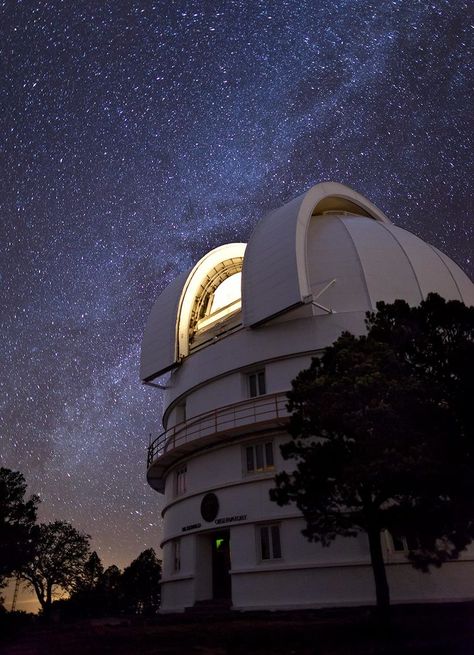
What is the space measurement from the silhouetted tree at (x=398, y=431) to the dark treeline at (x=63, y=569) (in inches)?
877

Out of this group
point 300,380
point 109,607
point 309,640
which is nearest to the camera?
point 309,640

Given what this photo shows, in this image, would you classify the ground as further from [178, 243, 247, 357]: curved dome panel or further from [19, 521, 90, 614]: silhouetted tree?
[19, 521, 90, 614]: silhouetted tree

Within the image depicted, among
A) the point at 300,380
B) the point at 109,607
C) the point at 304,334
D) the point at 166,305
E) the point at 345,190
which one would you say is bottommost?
the point at 109,607

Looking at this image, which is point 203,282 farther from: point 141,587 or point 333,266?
point 141,587

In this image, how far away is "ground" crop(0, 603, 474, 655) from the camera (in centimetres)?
1043

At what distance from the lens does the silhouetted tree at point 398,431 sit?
11531mm

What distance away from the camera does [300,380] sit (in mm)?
14094

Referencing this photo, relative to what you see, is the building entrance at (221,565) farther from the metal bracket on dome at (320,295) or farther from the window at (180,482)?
the metal bracket on dome at (320,295)

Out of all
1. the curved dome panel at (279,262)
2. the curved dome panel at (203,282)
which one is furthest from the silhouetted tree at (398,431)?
the curved dome panel at (203,282)

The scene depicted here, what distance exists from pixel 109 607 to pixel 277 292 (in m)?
46.4

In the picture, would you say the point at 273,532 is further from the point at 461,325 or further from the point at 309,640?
the point at 461,325

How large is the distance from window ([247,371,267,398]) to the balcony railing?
0.93 metres

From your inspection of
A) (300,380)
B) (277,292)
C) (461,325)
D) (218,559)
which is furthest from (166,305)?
(461,325)

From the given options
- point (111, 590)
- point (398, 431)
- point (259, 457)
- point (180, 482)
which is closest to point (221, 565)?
point (180, 482)
